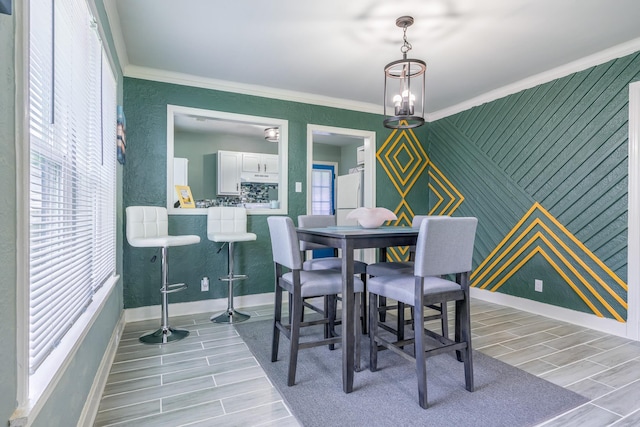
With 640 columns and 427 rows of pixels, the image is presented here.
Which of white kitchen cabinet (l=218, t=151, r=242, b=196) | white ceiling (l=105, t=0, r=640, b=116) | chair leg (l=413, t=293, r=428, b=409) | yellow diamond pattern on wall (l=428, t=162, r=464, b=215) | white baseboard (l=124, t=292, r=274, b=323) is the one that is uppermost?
white ceiling (l=105, t=0, r=640, b=116)

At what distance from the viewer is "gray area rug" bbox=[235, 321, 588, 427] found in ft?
5.59

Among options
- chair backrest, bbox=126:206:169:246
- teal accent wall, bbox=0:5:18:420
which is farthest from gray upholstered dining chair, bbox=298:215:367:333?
teal accent wall, bbox=0:5:18:420

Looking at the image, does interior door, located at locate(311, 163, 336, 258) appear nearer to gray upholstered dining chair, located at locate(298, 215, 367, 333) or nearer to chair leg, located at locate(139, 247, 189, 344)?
gray upholstered dining chair, located at locate(298, 215, 367, 333)

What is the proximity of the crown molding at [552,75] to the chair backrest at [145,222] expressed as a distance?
3.77 m

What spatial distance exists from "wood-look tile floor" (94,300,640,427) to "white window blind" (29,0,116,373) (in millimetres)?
648

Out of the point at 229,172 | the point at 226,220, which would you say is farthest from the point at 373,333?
the point at 229,172

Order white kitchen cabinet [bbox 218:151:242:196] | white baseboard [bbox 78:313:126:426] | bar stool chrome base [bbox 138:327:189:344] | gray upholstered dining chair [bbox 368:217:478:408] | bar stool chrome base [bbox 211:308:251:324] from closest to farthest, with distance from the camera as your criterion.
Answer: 1. white baseboard [bbox 78:313:126:426]
2. gray upholstered dining chair [bbox 368:217:478:408]
3. bar stool chrome base [bbox 138:327:189:344]
4. bar stool chrome base [bbox 211:308:251:324]
5. white kitchen cabinet [bbox 218:151:242:196]

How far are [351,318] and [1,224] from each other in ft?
5.25

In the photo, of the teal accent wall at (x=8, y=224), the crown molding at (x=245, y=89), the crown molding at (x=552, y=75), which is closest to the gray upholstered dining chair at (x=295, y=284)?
the teal accent wall at (x=8, y=224)

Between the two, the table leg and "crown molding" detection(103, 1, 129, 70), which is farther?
"crown molding" detection(103, 1, 129, 70)

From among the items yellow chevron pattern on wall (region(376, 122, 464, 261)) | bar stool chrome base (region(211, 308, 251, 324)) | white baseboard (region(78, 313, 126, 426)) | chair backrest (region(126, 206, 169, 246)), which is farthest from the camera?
yellow chevron pattern on wall (region(376, 122, 464, 261))

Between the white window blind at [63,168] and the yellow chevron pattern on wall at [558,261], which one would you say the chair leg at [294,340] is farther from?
the yellow chevron pattern on wall at [558,261]

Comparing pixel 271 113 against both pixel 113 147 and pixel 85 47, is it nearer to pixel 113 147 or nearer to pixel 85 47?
pixel 113 147

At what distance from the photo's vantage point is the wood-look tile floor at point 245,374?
1736 mm
